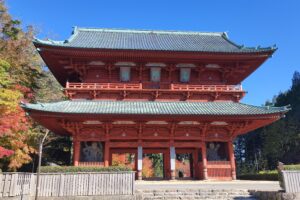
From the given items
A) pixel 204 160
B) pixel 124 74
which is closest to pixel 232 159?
pixel 204 160

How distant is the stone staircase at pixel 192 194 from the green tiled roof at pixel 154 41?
472 inches

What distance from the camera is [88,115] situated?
19875mm

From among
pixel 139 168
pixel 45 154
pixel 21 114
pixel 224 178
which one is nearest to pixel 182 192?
pixel 139 168

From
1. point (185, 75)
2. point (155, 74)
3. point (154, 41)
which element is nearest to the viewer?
point (155, 74)

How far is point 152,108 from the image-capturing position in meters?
22.0

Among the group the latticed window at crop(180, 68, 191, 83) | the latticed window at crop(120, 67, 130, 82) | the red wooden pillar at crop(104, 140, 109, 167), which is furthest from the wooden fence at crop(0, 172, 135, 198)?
the latticed window at crop(180, 68, 191, 83)

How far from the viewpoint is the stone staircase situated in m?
15.7

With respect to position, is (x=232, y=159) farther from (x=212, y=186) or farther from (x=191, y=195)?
(x=191, y=195)

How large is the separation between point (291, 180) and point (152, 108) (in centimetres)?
1084

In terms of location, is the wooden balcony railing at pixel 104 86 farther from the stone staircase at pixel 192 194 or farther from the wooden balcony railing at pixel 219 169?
the stone staircase at pixel 192 194

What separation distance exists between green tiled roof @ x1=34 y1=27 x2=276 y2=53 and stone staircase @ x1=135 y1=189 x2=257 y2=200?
1198 cm

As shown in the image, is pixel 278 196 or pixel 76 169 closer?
pixel 278 196

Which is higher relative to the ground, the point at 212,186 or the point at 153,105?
the point at 153,105

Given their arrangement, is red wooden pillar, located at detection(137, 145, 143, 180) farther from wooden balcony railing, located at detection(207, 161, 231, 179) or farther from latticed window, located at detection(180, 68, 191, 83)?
latticed window, located at detection(180, 68, 191, 83)
